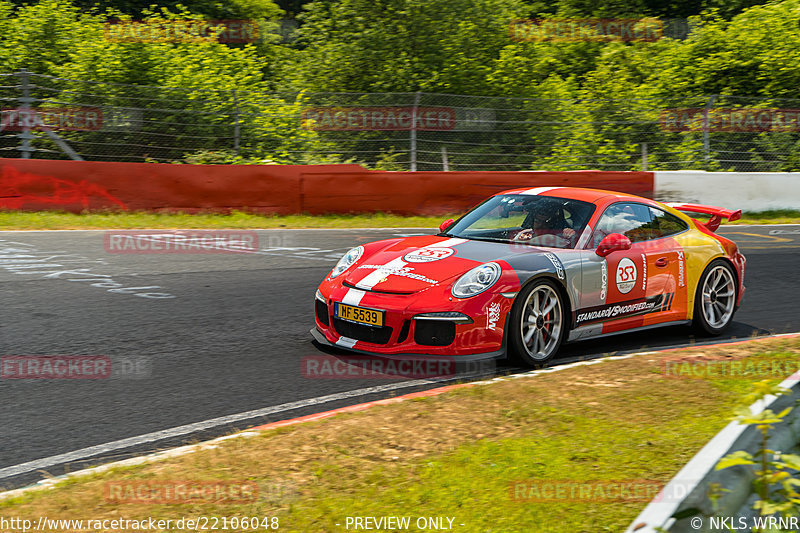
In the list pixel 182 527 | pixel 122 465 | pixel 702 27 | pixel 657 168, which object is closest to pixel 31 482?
pixel 122 465

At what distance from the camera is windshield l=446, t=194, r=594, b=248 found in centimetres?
682

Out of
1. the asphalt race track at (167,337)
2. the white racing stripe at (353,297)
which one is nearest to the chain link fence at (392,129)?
the asphalt race track at (167,337)

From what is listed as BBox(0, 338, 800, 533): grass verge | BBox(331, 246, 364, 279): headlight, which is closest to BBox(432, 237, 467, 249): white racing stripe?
BBox(331, 246, 364, 279): headlight

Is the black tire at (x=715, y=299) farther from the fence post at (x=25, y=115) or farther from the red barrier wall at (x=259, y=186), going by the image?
the fence post at (x=25, y=115)

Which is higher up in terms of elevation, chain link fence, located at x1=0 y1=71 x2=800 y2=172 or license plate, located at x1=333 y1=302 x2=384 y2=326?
chain link fence, located at x1=0 y1=71 x2=800 y2=172

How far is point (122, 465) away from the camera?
13.2 ft

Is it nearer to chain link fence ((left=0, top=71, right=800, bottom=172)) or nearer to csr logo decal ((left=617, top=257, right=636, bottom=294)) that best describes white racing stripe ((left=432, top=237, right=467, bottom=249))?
csr logo decal ((left=617, top=257, right=636, bottom=294))

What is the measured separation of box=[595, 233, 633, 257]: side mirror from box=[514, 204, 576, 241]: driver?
0.25 metres

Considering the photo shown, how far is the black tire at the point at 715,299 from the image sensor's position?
24.4ft

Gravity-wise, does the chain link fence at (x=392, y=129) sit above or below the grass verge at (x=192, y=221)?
above

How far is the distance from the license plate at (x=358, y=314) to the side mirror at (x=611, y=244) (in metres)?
1.86

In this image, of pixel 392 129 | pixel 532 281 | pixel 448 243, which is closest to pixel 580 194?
pixel 448 243

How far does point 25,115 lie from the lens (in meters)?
14.8

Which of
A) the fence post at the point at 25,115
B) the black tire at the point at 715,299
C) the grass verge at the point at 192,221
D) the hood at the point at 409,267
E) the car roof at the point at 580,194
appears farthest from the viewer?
the fence post at the point at 25,115
